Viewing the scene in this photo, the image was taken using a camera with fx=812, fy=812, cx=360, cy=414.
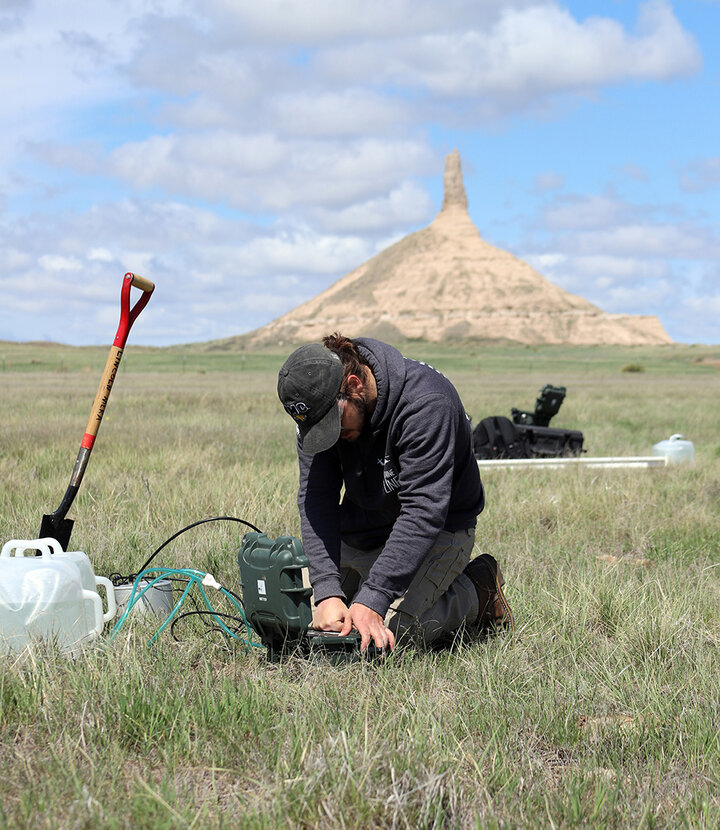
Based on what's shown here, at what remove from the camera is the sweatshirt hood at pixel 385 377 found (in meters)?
3.45

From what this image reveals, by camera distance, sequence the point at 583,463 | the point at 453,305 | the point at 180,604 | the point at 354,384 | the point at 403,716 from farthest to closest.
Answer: the point at 453,305, the point at 583,463, the point at 180,604, the point at 354,384, the point at 403,716

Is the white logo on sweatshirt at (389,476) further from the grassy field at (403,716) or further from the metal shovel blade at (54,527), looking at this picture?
the metal shovel blade at (54,527)

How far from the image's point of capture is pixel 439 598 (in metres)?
3.86

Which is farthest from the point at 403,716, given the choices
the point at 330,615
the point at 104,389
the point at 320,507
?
the point at 104,389

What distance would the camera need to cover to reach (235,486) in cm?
671

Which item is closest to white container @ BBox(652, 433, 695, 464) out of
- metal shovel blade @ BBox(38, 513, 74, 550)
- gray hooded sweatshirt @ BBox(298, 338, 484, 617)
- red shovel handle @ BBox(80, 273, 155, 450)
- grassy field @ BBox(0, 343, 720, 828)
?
grassy field @ BBox(0, 343, 720, 828)

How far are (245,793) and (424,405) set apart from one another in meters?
1.67

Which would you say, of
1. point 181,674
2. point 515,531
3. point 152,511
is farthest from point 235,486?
point 181,674

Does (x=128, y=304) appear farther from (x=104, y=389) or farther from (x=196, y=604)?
(x=196, y=604)

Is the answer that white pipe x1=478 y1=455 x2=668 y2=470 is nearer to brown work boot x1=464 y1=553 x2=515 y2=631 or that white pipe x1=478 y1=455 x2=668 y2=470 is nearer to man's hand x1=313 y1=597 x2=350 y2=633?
brown work boot x1=464 y1=553 x2=515 y2=631

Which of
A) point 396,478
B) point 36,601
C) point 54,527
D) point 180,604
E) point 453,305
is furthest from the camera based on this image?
point 453,305

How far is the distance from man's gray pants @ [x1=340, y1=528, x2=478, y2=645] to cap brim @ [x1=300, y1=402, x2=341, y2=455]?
768 millimetres

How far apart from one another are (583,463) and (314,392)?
21.6 feet

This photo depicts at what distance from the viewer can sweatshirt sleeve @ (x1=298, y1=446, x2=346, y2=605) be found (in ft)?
12.0
